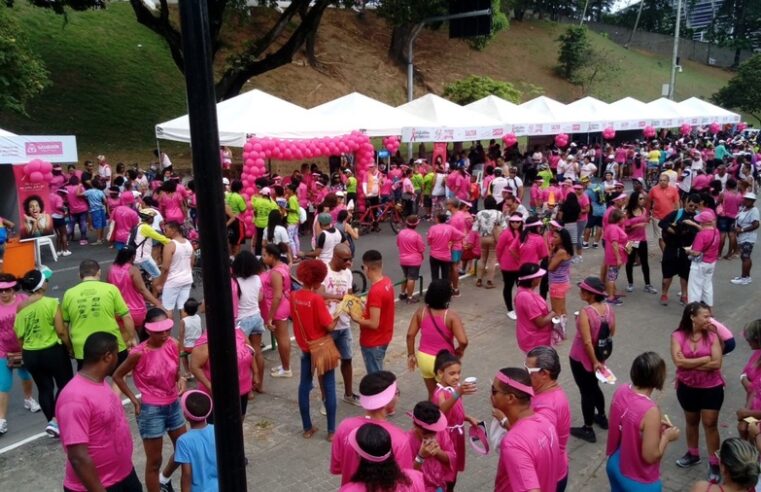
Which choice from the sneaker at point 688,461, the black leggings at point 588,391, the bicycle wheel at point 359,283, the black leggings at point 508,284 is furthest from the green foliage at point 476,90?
the sneaker at point 688,461

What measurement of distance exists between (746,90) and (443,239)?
4791 centimetres

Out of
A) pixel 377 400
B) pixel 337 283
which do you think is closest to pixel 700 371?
pixel 377 400

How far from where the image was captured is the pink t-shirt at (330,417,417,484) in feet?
11.0

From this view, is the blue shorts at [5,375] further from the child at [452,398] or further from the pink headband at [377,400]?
the child at [452,398]

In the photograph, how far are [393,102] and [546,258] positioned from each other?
32717 mm

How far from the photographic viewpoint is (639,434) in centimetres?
385

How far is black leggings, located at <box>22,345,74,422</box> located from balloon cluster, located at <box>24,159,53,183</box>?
25.5 feet

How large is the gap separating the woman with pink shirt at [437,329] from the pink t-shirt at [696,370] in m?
1.72

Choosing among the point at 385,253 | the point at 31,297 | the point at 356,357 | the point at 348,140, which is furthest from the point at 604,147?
the point at 31,297

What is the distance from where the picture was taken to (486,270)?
11836 millimetres

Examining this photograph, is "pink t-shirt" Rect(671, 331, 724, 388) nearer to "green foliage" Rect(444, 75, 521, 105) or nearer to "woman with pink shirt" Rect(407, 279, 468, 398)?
"woman with pink shirt" Rect(407, 279, 468, 398)

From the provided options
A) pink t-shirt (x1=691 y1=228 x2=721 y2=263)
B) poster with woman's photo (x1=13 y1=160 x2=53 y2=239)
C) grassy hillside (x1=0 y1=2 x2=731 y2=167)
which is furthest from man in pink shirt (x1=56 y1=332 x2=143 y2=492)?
grassy hillside (x1=0 y1=2 x2=731 y2=167)

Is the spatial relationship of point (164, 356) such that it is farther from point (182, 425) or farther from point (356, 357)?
point (356, 357)

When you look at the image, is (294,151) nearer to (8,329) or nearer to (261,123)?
(261,123)
